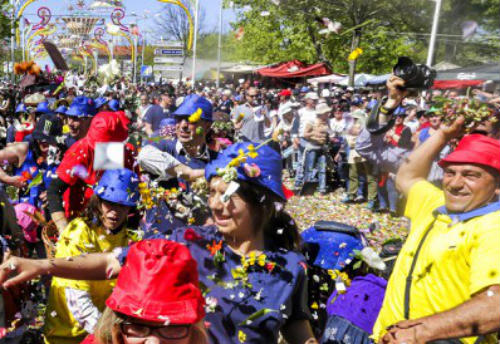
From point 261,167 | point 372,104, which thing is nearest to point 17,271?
point 261,167

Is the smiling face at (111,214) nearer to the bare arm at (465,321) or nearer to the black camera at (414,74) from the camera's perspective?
the bare arm at (465,321)

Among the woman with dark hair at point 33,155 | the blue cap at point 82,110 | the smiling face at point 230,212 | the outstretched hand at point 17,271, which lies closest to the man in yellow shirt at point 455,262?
the smiling face at point 230,212

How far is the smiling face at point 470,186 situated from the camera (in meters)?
2.18

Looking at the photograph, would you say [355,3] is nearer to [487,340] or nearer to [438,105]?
[438,105]

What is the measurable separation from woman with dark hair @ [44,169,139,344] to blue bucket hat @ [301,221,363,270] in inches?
48.0

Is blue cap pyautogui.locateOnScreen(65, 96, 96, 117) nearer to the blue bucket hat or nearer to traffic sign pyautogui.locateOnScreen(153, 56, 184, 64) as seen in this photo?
the blue bucket hat

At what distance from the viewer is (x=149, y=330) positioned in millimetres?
1488

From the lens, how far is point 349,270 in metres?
3.00

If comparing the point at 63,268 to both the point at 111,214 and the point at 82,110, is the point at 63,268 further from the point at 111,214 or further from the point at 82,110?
the point at 82,110

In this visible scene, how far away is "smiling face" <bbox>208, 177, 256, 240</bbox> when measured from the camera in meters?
1.98

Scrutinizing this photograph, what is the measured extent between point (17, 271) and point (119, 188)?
127 centimetres

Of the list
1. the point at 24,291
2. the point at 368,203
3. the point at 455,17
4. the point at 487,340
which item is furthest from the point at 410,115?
the point at 24,291

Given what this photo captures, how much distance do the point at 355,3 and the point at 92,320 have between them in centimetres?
283

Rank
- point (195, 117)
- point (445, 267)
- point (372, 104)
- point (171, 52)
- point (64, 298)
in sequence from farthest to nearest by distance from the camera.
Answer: point (171, 52), point (372, 104), point (195, 117), point (64, 298), point (445, 267)
